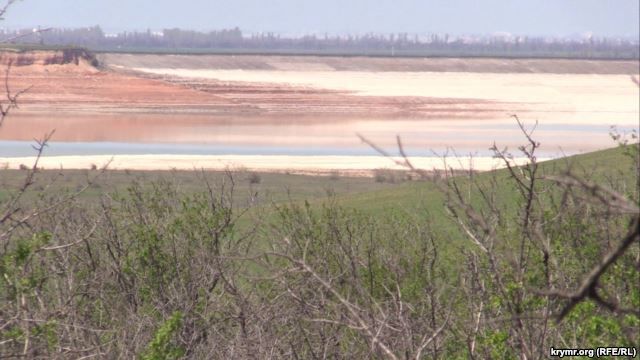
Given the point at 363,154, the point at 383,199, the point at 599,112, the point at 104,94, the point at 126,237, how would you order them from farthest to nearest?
the point at 104,94 < the point at 599,112 < the point at 363,154 < the point at 383,199 < the point at 126,237

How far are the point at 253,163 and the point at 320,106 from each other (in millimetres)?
37940

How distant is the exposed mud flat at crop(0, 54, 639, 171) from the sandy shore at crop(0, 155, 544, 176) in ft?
2.07

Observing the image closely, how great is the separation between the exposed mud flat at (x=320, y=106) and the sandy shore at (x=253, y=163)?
0.63 metres

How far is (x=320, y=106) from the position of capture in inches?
3194

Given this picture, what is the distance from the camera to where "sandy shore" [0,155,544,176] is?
41250mm

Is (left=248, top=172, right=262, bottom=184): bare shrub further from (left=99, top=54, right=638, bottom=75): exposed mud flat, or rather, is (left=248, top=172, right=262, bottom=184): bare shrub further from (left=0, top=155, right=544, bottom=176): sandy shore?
(left=99, top=54, right=638, bottom=75): exposed mud flat

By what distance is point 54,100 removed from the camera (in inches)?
3056

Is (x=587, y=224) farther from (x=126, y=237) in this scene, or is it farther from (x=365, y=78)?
(x=365, y=78)

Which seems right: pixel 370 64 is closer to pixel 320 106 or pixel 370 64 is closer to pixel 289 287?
pixel 320 106

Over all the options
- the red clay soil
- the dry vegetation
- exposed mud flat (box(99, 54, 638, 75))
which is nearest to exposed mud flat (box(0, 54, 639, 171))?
the red clay soil

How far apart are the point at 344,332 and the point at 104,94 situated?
243 ft

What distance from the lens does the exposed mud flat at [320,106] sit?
56.5 meters

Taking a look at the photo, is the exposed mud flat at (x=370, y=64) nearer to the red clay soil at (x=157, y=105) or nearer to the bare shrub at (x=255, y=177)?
the red clay soil at (x=157, y=105)

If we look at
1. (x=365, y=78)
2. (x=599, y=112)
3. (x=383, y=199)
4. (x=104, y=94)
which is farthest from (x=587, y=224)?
(x=365, y=78)
